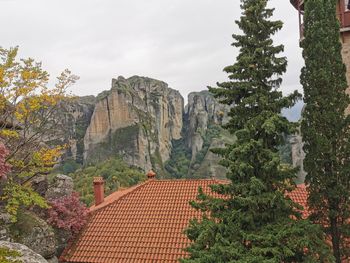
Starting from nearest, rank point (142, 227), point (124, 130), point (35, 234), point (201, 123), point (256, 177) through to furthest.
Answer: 1. point (256, 177)
2. point (35, 234)
3. point (142, 227)
4. point (124, 130)
5. point (201, 123)

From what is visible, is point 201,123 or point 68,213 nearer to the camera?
point 68,213

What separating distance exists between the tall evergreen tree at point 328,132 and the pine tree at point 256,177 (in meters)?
0.76

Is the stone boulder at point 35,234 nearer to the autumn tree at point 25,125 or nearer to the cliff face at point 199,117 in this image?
the autumn tree at point 25,125

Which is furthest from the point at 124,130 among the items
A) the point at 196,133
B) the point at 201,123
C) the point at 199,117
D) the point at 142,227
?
the point at 142,227

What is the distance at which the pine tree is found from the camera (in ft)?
27.7

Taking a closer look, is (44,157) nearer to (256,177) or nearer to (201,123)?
(256,177)

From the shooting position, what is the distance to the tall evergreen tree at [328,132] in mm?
9453

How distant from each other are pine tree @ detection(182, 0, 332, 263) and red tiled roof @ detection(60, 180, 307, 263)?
535 cm

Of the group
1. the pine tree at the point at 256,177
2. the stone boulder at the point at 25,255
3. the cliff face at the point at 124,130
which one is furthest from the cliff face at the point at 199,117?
the stone boulder at the point at 25,255

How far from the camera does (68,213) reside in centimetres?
1535

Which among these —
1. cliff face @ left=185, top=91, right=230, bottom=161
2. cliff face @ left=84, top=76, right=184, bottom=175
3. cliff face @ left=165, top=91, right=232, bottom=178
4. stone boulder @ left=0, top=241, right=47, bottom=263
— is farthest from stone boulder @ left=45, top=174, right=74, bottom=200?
cliff face @ left=185, top=91, right=230, bottom=161

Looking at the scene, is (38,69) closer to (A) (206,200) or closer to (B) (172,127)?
(A) (206,200)

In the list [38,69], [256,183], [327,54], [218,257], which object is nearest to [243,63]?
[327,54]

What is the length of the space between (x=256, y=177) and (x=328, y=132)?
2.32 meters
